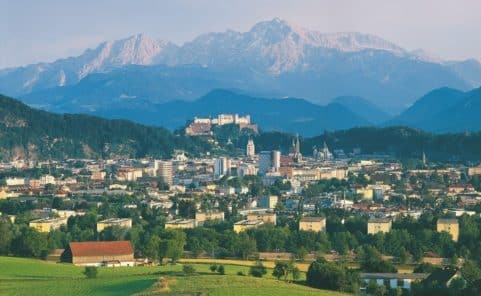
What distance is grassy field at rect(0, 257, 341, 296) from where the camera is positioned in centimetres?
3048

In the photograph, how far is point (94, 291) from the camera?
31.4 meters

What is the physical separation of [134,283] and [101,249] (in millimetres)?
11387

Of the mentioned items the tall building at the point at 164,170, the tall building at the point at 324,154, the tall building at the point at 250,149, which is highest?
the tall building at the point at 250,149

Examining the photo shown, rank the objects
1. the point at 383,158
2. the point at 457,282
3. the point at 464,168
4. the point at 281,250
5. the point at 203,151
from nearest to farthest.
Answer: the point at 457,282, the point at 281,250, the point at 464,168, the point at 383,158, the point at 203,151

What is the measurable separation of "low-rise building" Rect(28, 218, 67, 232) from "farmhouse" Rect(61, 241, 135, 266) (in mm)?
11392

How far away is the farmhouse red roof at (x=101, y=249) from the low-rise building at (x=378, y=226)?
40.9 ft

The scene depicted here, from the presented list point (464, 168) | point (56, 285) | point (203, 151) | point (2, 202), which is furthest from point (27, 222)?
point (203, 151)

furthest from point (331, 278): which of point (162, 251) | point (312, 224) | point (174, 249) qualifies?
point (312, 224)

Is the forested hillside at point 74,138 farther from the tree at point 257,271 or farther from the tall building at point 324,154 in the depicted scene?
the tree at point 257,271

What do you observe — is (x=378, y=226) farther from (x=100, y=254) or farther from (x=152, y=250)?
(x=100, y=254)

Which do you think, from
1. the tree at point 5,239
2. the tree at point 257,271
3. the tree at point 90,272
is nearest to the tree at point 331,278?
the tree at point 257,271

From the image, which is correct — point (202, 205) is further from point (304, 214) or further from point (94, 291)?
point (94, 291)

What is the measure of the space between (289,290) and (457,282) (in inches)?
224

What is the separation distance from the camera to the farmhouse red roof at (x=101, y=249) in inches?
1703
